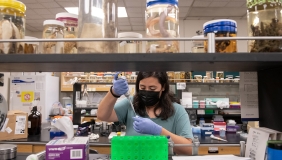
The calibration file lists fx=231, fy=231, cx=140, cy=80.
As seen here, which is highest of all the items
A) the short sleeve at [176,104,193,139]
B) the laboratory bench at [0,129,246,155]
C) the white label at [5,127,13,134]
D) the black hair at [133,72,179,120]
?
the black hair at [133,72,179,120]

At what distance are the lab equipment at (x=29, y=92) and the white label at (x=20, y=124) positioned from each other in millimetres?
1552

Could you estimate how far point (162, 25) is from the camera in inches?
25.3

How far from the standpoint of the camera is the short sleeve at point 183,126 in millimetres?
1641

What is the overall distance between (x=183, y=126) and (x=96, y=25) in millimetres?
1203

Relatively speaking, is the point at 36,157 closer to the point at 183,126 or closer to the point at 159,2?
the point at 159,2

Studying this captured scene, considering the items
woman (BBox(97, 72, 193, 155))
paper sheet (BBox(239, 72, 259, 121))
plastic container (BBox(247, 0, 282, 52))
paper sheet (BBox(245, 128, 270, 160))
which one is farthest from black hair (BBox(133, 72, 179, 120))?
plastic container (BBox(247, 0, 282, 52))

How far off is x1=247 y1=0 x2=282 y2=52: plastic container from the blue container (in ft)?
0.82

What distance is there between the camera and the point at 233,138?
2850 millimetres

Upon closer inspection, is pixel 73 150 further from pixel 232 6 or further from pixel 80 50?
pixel 232 6

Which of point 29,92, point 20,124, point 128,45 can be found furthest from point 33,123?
point 128,45

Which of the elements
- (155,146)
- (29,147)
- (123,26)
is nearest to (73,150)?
(155,146)

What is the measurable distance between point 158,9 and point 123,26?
18.1 ft

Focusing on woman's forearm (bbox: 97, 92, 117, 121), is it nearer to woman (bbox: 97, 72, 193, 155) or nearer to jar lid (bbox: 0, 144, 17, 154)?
woman (bbox: 97, 72, 193, 155)

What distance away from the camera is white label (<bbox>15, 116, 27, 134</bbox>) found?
263 centimetres
